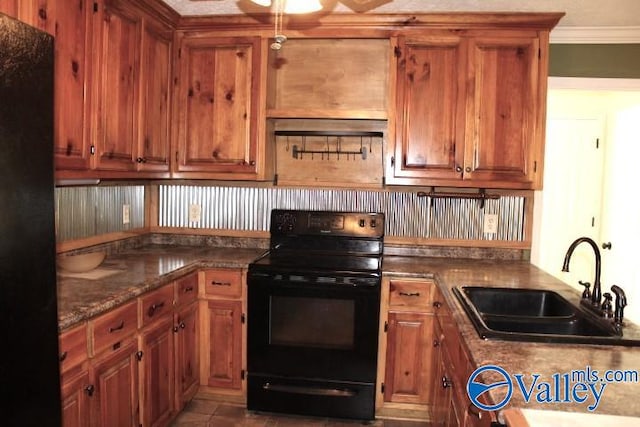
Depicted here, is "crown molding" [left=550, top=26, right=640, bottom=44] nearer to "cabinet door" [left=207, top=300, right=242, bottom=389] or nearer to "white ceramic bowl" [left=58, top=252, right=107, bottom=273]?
"cabinet door" [left=207, top=300, right=242, bottom=389]

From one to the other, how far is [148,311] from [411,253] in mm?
1682

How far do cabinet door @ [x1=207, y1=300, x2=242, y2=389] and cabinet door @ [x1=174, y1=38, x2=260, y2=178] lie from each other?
822 millimetres

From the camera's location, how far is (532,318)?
1.76m

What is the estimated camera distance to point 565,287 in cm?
228

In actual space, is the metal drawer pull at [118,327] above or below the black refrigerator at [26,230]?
below

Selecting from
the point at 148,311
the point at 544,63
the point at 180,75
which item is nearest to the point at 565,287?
the point at 544,63

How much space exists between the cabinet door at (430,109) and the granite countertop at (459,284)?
588mm

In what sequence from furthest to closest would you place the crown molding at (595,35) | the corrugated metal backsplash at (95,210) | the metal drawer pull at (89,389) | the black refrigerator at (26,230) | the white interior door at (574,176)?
1. the white interior door at (574,176)
2. the crown molding at (595,35)
3. the corrugated metal backsplash at (95,210)
4. the metal drawer pull at (89,389)
5. the black refrigerator at (26,230)

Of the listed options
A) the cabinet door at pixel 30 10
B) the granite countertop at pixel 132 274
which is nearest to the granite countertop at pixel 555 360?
the granite countertop at pixel 132 274

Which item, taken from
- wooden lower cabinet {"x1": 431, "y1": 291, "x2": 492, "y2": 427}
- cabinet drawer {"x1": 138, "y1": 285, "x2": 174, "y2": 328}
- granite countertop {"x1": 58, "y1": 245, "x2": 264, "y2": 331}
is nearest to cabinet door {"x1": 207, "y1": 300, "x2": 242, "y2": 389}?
granite countertop {"x1": 58, "y1": 245, "x2": 264, "y2": 331}

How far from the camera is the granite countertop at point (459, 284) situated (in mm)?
1229

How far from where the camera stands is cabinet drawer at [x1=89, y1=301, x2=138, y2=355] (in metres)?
1.79

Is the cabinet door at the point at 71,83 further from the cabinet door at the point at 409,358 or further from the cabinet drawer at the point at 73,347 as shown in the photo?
the cabinet door at the point at 409,358

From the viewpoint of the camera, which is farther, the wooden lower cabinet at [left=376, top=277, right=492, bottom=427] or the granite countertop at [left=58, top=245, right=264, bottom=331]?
the wooden lower cabinet at [left=376, top=277, right=492, bottom=427]
